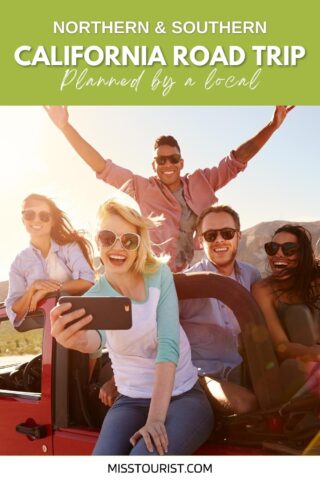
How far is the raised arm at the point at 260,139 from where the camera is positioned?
403cm

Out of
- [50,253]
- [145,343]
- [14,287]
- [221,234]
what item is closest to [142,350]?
[145,343]

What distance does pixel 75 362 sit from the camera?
265cm

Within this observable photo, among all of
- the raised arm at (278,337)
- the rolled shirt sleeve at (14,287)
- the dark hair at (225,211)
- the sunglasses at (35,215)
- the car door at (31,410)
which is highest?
the sunglasses at (35,215)

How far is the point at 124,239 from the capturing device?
2.32 m

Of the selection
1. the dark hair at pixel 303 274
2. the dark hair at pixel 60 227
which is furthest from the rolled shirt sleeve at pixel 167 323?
the dark hair at pixel 60 227

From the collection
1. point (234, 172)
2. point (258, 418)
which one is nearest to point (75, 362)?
point (258, 418)

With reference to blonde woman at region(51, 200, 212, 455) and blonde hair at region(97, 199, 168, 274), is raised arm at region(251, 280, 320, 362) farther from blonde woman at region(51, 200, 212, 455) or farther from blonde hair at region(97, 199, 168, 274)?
blonde hair at region(97, 199, 168, 274)

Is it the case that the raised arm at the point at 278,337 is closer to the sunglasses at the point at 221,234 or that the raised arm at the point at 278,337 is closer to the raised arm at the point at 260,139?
the sunglasses at the point at 221,234

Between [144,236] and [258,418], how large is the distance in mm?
770

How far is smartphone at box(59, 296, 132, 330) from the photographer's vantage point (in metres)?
2.11

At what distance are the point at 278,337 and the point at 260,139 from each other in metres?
1.86

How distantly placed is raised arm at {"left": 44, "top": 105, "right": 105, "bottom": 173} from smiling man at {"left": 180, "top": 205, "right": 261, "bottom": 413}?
147cm

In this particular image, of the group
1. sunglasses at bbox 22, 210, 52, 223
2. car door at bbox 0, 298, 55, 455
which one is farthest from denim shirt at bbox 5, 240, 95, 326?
car door at bbox 0, 298, 55, 455

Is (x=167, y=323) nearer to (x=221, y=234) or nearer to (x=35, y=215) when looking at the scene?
(x=221, y=234)
